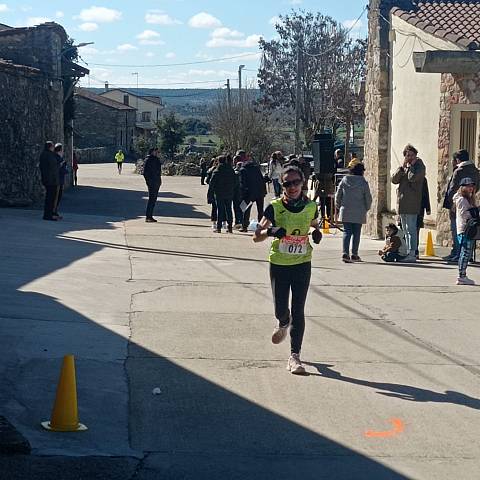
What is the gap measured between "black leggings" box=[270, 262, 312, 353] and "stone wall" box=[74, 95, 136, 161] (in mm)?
75535

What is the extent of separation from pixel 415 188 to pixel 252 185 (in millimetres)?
5547

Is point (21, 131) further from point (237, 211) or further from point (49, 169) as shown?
point (237, 211)

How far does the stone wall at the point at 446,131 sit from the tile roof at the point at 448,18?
2.33ft

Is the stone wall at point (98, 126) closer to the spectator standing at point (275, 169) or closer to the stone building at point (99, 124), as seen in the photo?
the stone building at point (99, 124)

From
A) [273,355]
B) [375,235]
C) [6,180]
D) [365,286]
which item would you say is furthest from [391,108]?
[273,355]

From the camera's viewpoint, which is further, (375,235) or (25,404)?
(375,235)

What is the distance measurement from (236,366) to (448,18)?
12.1m

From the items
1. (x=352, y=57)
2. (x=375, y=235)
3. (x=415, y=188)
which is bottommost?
(x=375, y=235)

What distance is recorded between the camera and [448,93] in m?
17.2

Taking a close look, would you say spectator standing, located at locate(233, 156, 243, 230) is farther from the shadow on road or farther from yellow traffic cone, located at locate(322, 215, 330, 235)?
the shadow on road

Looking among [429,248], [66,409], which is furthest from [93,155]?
[66,409]

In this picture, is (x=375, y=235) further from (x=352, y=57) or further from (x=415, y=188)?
(x=352, y=57)

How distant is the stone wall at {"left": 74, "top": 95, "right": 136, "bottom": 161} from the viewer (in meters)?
83.8

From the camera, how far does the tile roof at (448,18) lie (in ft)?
56.0
